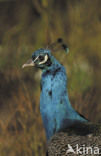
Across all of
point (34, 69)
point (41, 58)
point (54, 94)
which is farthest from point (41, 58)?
point (34, 69)

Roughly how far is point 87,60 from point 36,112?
53.8 inches

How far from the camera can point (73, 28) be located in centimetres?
338

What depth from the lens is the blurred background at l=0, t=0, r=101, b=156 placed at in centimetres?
250

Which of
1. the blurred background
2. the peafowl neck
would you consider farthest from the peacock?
the blurred background

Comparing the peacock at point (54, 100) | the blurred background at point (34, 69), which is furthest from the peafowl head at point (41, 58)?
the blurred background at point (34, 69)

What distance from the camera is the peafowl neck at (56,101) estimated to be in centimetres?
204

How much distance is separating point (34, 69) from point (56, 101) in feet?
4.17

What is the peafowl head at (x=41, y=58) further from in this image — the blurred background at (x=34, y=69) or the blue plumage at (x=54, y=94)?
the blurred background at (x=34, y=69)

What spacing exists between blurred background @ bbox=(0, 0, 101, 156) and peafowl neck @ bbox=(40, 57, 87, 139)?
0.40m

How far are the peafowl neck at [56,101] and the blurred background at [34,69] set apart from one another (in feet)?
1.31

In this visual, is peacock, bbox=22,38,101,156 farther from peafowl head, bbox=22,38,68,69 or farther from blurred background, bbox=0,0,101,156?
blurred background, bbox=0,0,101,156

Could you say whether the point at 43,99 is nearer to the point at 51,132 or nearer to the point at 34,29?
the point at 51,132

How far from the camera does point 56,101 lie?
205 centimetres

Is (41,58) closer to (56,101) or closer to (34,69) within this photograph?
(56,101)
